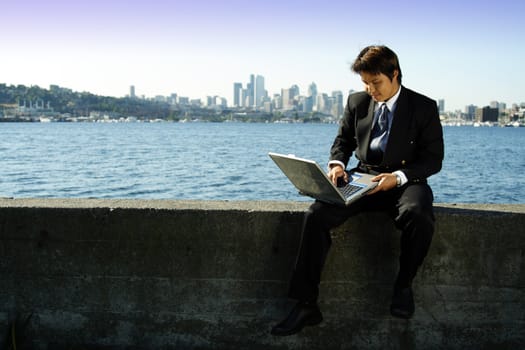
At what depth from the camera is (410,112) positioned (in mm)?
4195

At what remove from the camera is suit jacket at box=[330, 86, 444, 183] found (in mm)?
4090

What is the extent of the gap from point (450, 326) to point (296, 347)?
→ 3.14ft

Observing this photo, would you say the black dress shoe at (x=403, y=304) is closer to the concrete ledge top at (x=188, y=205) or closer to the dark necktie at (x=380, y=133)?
the concrete ledge top at (x=188, y=205)

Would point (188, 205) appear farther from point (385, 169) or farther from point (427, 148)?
point (427, 148)

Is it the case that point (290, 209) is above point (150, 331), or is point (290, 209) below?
above

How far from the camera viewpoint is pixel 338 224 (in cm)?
392

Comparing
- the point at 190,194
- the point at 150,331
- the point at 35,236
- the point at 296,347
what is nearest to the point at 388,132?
the point at 296,347

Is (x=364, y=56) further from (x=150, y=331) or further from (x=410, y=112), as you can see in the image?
(x=150, y=331)

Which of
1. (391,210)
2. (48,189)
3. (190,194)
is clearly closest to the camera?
(391,210)

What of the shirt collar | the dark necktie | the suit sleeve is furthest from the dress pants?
the shirt collar

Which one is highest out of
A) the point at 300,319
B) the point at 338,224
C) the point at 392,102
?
the point at 392,102

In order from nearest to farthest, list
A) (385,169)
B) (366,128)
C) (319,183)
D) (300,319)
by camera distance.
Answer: (319,183) < (300,319) < (385,169) < (366,128)

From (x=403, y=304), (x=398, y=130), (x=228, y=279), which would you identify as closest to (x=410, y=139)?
(x=398, y=130)

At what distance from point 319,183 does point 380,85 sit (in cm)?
84
